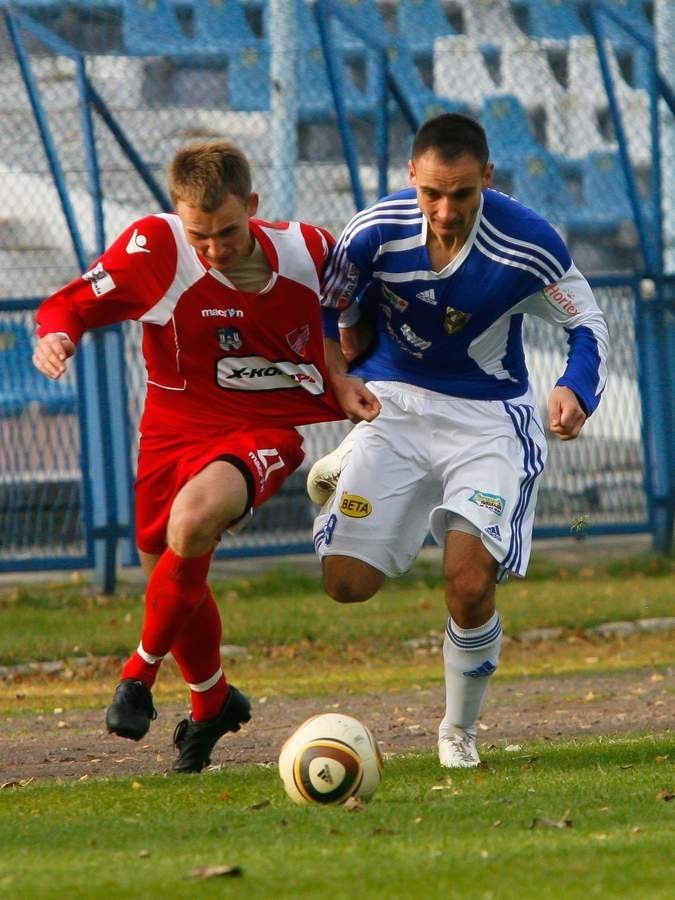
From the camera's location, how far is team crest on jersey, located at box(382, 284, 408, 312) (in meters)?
6.62

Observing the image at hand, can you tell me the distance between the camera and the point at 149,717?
6172mm

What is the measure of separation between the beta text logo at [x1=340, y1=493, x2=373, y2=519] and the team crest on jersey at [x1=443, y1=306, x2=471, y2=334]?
0.75m

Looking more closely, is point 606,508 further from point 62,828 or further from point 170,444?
point 62,828

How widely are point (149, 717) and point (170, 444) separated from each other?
1.07m

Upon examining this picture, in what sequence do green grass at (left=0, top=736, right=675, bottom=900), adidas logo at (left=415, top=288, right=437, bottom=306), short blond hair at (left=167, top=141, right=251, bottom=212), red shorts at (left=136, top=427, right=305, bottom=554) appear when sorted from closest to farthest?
1. green grass at (left=0, top=736, right=675, bottom=900)
2. short blond hair at (left=167, top=141, right=251, bottom=212)
3. red shorts at (left=136, top=427, right=305, bottom=554)
4. adidas logo at (left=415, top=288, right=437, bottom=306)

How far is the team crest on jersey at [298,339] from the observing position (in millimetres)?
6602

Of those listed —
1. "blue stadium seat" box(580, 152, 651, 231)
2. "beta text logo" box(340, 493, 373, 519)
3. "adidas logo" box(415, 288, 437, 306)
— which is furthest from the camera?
"blue stadium seat" box(580, 152, 651, 231)

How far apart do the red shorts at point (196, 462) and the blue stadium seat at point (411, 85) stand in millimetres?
7873

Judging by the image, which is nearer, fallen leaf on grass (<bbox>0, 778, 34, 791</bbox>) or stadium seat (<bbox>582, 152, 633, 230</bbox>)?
fallen leaf on grass (<bbox>0, 778, 34, 791</bbox>)

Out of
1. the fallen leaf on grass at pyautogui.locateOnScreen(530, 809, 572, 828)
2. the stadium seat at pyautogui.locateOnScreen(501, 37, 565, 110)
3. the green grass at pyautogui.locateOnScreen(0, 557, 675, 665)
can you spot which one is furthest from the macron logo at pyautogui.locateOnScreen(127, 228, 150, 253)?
the stadium seat at pyautogui.locateOnScreen(501, 37, 565, 110)

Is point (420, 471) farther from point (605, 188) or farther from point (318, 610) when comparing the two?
point (605, 188)

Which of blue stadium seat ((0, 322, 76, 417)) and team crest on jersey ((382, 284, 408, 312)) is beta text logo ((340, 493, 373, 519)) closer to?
team crest on jersey ((382, 284, 408, 312))

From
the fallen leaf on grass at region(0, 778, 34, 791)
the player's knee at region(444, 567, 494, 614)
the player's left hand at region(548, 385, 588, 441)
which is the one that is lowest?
the fallen leaf on grass at region(0, 778, 34, 791)

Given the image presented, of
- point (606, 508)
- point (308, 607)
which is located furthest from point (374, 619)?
point (606, 508)
